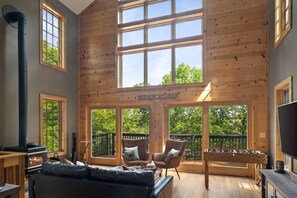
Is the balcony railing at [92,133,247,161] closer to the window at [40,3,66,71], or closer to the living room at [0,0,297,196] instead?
the living room at [0,0,297,196]

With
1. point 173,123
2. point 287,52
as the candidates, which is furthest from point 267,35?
point 173,123

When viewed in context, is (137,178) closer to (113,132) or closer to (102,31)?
(113,132)

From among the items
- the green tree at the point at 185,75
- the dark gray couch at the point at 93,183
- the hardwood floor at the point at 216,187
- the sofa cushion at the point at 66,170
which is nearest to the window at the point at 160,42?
the green tree at the point at 185,75

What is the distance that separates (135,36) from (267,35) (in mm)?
3743

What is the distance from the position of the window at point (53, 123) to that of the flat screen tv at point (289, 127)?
5617 mm

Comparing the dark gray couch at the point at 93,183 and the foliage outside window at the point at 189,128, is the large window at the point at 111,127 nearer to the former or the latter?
the foliage outside window at the point at 189,128

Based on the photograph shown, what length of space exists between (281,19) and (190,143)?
3.68 metres

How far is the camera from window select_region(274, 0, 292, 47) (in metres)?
4.00

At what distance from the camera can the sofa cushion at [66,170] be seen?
307 cm

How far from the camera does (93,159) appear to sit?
730 centimetres

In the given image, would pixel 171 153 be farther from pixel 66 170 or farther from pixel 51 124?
pixel 51 124

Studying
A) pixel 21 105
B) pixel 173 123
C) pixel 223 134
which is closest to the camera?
pixel 21 105

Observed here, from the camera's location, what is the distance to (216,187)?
482cm

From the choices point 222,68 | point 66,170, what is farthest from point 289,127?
point 222,68
